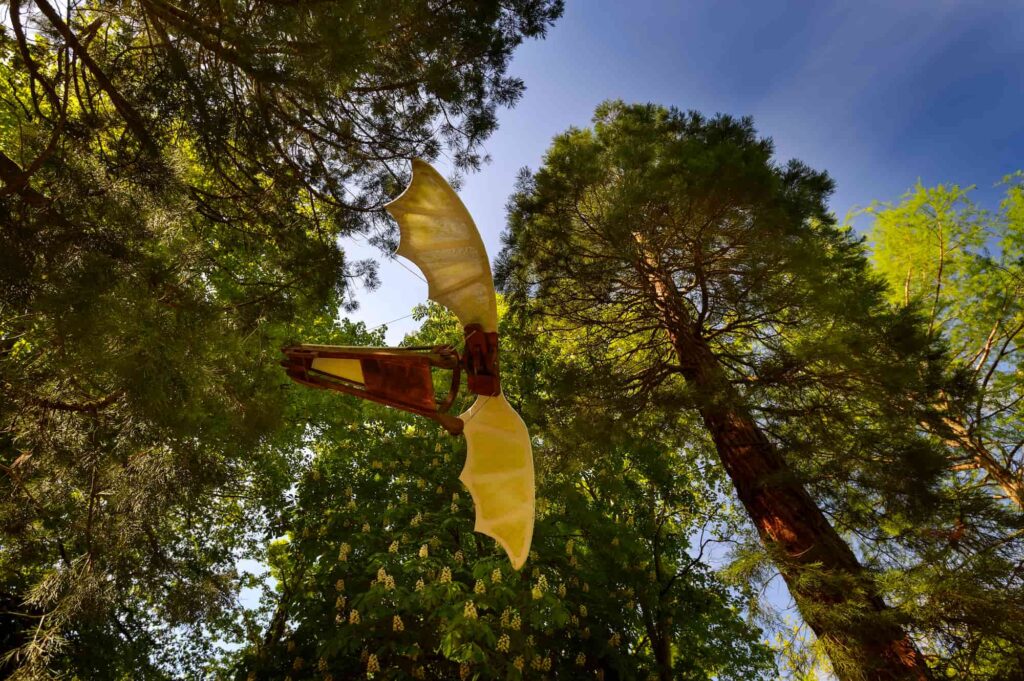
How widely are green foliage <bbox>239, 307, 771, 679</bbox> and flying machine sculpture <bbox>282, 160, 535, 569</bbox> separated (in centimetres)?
267

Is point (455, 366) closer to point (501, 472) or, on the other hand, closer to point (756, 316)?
point (501, 472)

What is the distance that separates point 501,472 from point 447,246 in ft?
3.18

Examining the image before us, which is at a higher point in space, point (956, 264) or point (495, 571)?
point (956, 264)

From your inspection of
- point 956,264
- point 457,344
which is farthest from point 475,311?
point 956,264

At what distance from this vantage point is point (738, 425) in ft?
16.3

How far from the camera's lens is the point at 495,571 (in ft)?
16.8

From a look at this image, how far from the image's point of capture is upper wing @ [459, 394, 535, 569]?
2.31 meters

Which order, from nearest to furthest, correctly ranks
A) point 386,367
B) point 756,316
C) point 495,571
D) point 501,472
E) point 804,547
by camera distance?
point 386,367, point 501,472, point 804,547, point 495,571, point 756,316

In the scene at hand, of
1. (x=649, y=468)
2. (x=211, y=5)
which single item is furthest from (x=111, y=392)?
(x=649, y=468)

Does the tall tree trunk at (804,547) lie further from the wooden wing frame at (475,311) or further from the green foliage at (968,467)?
the wooden wing frame at (475,311)

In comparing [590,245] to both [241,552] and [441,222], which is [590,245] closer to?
[441,222]

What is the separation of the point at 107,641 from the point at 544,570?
5.43 m

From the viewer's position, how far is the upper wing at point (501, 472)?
2.31 metres

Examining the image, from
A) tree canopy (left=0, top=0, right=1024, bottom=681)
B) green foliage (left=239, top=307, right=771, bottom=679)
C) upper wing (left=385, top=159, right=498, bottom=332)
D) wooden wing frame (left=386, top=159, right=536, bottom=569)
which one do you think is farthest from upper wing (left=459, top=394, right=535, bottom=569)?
green foliage (left=239, top=307, right=771, bottom=679)
